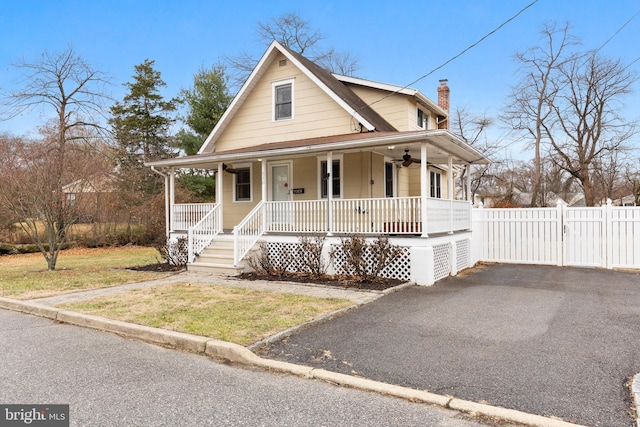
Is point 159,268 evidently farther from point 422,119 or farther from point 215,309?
point 422,119

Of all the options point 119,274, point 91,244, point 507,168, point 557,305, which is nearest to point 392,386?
point 557,305

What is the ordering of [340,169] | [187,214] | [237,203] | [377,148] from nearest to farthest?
[377,148]
[340,169]
[187,214]
[237,203]

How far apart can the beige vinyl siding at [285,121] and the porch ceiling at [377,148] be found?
2115 mm

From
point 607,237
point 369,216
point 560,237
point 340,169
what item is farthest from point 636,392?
point 340,169

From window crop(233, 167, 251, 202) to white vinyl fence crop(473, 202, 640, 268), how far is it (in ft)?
27.2

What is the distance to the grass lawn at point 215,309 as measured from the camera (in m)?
5.89

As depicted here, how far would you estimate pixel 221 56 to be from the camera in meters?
30.8

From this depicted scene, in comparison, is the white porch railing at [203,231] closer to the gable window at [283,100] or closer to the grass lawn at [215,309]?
the grass lawn at [215,309]

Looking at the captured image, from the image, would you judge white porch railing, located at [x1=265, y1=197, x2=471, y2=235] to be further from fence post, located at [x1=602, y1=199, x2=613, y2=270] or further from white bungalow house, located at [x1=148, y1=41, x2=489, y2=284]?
fence post, located at [x1=602, y1=199, x2=613, y2=270]

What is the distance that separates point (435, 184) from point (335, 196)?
637cm

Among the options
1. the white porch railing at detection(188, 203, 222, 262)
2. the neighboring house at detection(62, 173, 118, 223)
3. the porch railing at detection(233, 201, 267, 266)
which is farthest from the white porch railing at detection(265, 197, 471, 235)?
the neighboring house at detection(62, 173, 118, 223)

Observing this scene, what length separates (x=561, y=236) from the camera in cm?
1293

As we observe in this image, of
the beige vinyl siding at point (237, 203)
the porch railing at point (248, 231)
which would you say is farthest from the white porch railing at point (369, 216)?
the beige vinyl siding at point (237, 203)

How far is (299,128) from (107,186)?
43.8 ft
